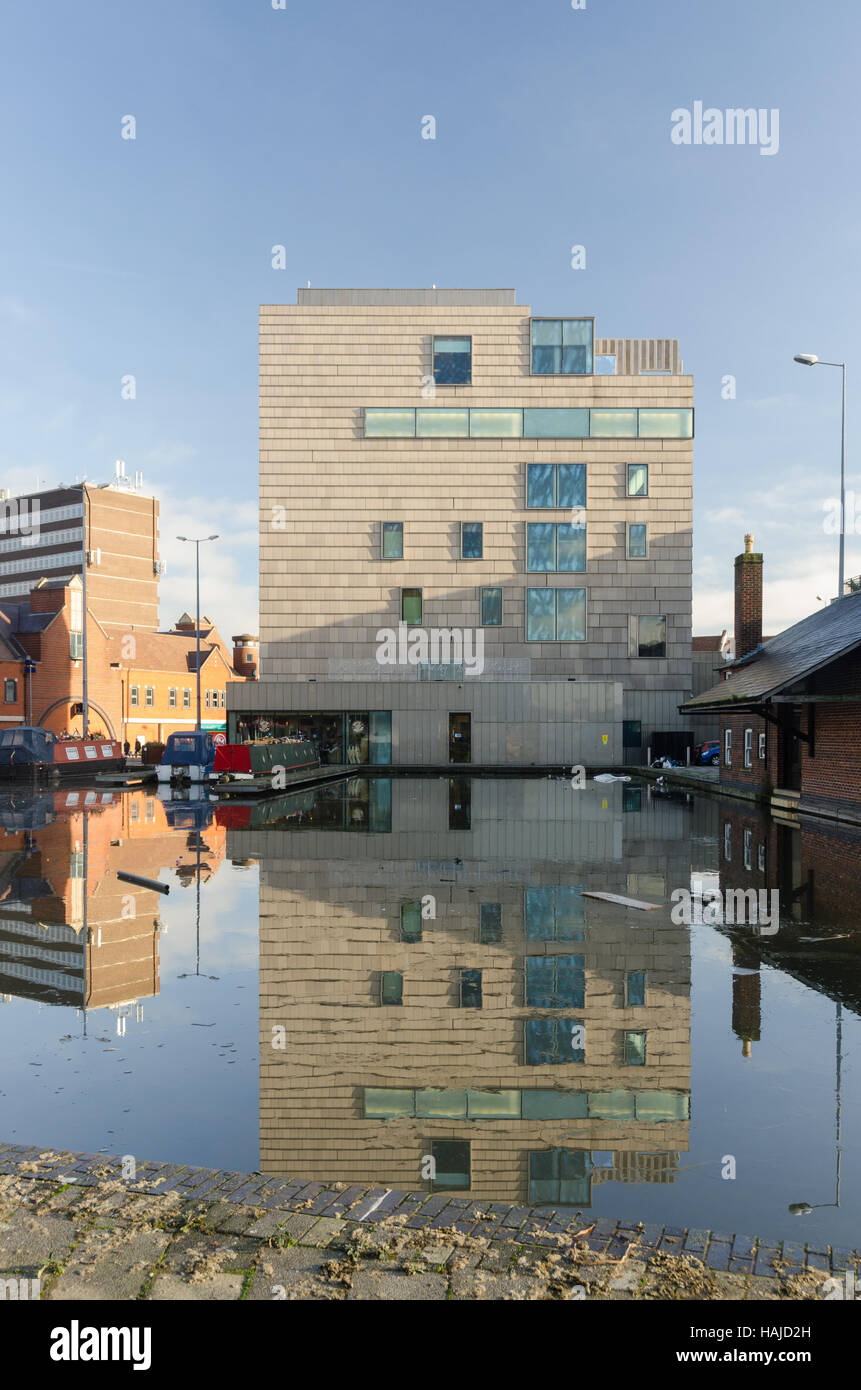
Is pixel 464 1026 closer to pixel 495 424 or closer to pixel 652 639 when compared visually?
pixel 652 639

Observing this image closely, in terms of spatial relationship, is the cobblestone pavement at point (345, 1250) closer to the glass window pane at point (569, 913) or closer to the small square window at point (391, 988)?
the small square window at point (391, 988)

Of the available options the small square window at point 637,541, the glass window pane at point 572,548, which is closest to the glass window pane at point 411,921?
the glass window pane at point 572,548

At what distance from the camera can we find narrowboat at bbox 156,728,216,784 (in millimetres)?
36000

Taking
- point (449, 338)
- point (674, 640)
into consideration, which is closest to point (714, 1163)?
point (674, 640)

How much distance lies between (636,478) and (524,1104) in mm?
48770

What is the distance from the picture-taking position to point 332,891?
13.4 metres

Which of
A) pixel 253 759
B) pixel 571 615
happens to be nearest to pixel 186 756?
pixel 253 759

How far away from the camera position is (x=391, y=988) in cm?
852

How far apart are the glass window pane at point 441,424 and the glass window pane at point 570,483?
5899 millimetres

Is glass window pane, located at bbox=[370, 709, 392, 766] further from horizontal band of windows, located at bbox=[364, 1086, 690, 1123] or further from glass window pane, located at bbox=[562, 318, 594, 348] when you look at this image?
horizontal band of windows, located at bbox=[364, 1086, 690, 1123]

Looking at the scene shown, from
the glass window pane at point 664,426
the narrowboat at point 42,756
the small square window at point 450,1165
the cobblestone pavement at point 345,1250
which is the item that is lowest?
the small square window at point 450,1165

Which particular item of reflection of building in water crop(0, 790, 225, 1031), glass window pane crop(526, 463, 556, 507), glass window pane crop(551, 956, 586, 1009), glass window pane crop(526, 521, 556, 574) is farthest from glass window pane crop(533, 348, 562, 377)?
glass window pane crop(551, 956, 586, 1009)

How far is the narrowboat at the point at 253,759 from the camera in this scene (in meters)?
32.7
